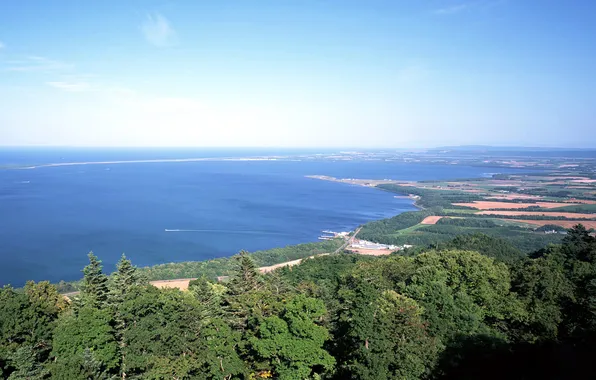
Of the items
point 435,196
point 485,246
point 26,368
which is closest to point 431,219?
point 435,196

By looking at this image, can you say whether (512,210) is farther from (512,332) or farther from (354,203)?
(512,332)


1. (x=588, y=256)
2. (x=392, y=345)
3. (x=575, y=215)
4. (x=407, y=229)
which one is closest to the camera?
(x=392, y=345)

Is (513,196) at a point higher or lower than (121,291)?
lower

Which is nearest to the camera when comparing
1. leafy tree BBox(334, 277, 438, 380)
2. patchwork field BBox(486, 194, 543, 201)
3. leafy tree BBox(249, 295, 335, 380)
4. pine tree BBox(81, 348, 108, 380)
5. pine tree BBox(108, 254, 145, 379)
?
pine tree BBox(81, 348, 108, 380)

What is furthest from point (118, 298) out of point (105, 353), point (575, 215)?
point (575, 215)

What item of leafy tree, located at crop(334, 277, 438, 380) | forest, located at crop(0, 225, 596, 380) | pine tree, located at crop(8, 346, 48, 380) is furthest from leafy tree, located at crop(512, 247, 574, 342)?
pine tree, located at crop(8, 346, 48, 380)

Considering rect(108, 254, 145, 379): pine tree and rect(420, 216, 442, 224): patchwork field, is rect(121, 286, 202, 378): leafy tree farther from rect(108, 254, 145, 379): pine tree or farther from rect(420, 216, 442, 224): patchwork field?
rect(420, 216, 442, 224): patchwork field

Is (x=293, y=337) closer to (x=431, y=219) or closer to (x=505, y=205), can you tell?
(x=431, y=219)

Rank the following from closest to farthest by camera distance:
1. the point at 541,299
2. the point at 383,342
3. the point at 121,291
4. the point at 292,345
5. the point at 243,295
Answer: the point at 383,342 → the point at 292,345 → the point at 243,295 → the point at 541,299 → the point at 121,291
